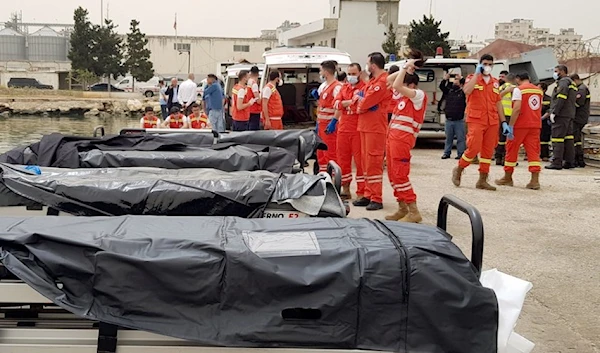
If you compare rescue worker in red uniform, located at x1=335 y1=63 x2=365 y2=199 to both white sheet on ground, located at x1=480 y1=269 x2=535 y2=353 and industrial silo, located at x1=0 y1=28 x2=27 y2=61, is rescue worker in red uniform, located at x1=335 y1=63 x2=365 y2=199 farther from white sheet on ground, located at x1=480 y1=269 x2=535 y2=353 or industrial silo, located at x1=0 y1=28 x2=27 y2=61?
industrial silo, located at x1=0 y1=28 x2=27 y2=61

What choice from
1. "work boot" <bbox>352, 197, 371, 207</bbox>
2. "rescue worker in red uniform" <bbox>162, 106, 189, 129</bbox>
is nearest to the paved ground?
"work boot" <bbox>352, 197, 371, 207</bbox>

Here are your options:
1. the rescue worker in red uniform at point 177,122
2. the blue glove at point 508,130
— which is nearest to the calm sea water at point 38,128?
the rescue worker in red uniform at point 177,122

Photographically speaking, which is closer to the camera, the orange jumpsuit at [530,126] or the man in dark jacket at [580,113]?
the orange jumpsuit at [530,126]

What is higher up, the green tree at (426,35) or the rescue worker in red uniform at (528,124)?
the green tree at (426,35)

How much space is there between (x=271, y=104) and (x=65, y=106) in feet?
93.3

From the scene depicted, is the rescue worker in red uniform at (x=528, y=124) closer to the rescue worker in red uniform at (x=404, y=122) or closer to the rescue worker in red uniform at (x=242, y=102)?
the rescue worker in red uniform at (x=404, y=122)

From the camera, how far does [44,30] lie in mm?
80312

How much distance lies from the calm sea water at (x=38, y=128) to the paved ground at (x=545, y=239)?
477 inches

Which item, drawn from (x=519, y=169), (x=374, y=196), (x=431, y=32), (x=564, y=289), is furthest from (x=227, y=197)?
(x=431, y=32)

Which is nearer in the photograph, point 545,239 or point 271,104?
point 545,239

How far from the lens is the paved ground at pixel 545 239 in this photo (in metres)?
4.25

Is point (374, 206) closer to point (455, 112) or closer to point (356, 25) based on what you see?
point (455, 112)

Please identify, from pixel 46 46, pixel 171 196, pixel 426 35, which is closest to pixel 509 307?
pixel 171 196

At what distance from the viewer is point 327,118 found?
9125mm
